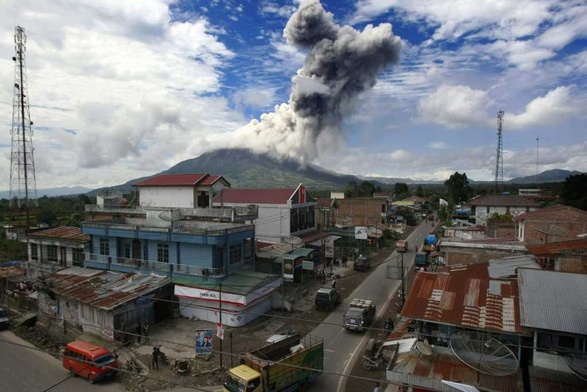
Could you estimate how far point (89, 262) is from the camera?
27.8 m

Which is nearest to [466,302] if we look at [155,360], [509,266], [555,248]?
[509,266]

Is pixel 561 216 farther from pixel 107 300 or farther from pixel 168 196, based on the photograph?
pixel 168 196

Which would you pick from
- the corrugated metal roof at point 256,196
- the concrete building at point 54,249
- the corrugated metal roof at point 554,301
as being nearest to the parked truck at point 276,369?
the corrugated metal roof at point 554,301

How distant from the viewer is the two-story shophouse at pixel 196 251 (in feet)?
70.7

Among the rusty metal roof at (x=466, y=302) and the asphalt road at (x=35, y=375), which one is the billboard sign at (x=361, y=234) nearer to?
the rusty metal roof at (x=466, y=302)

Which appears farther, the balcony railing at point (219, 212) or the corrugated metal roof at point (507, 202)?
the corrugated metal roof at point (507, 202)

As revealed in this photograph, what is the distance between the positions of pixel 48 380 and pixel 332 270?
23.8 metres

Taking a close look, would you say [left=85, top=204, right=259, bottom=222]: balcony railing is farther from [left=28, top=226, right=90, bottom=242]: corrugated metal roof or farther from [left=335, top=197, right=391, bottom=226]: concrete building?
[left=335, top=197, right=391, bottom=226]: concrete building

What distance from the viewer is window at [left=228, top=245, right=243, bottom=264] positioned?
24.9 meters

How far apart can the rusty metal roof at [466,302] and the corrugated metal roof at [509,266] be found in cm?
161

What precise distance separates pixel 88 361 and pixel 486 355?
568 inches

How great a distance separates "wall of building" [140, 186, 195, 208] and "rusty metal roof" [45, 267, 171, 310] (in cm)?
823

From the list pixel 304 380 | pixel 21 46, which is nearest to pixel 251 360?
pixel 304 380

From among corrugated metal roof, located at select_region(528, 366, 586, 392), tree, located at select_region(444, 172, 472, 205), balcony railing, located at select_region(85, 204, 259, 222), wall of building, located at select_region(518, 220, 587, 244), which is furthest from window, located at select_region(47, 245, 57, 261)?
tree, located at select_region(444, 172, 472, 205)
